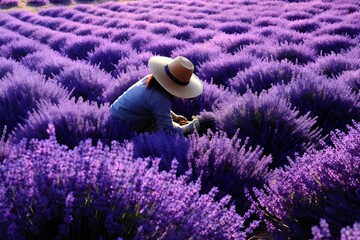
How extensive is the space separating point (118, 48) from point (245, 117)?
4144mm

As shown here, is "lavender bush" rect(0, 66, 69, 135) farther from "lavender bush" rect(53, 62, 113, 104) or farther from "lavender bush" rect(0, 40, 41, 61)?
"lavender bush" rect(0, 40, 41, 61)

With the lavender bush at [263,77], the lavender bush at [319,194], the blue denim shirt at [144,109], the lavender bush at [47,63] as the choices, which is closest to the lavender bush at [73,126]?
the blue denim shirt at [144,109]

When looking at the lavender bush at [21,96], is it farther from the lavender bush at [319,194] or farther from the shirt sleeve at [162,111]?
the lavender bush at [319,194]

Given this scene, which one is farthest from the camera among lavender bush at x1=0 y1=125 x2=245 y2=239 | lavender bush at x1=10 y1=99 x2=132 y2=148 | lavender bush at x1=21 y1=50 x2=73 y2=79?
lavender bush at x1=21 y1=50 x2=73 y2=79

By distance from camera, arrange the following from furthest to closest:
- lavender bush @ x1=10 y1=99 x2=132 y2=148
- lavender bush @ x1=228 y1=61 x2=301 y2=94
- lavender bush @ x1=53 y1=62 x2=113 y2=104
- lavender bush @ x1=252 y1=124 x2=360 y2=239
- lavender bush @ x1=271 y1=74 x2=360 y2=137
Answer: lavender bush @ x1=53 y1=62 x2=113 y2=104 → lavender bush @ x1=228 y1=61 x2=301 y2=94 → lavender bush @ x1=271 y1=74 x2=360 y2=137 → lavender bush @ x1=10 y1=99 x2=132 y2=148 → lavender bush @ x1=252 y1=124 x2=360 y2=239

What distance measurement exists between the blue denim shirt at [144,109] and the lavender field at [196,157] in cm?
21

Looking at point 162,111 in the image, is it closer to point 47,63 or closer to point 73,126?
point 73,126

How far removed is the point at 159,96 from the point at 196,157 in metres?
1.00

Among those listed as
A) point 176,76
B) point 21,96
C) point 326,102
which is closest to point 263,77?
point 326,102

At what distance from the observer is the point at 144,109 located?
3.40m

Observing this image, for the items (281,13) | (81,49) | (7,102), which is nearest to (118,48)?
(81,49)

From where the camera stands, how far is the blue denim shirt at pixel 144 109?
320 centimetres

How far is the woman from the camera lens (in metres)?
3.20

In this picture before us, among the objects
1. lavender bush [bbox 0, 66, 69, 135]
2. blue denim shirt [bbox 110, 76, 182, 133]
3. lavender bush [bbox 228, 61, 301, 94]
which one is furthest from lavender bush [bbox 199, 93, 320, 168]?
lavender bush [bbox 0, 66, 69, 135]
